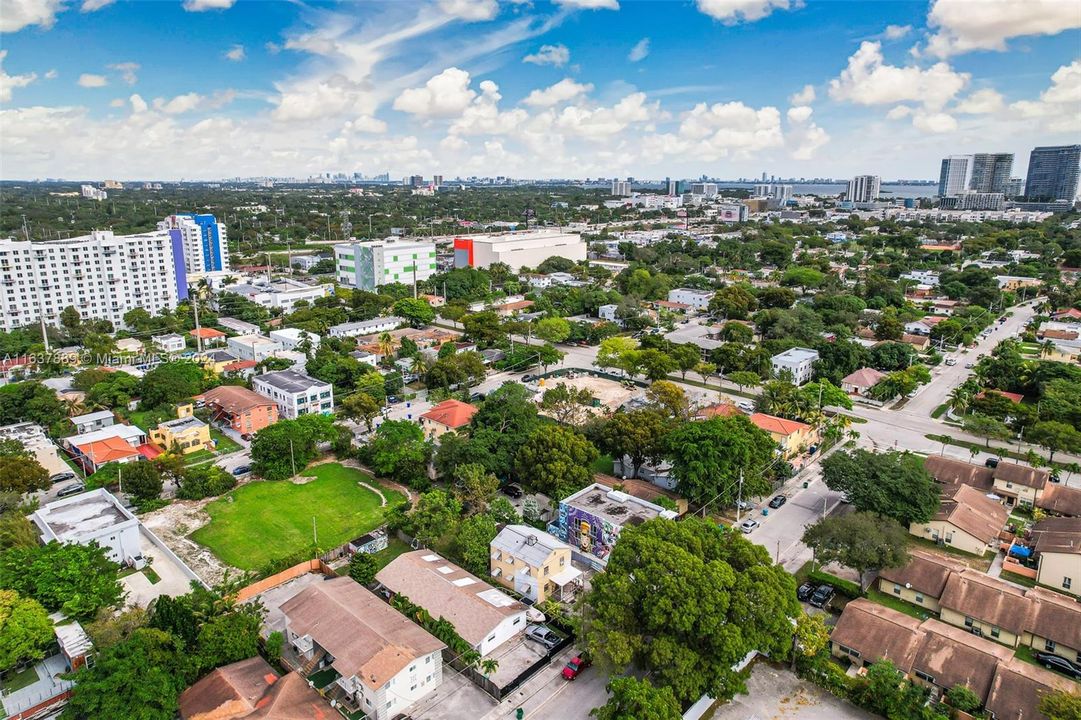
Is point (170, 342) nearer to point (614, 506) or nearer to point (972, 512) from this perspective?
point (614, 506)

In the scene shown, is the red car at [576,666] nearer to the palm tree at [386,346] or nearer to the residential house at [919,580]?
the residential house at [919,580]

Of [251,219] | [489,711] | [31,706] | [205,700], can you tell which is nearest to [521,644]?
[489,711]

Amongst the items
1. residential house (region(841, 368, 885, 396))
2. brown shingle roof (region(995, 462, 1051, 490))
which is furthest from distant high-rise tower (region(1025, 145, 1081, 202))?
brown shingle roof (region(995, 462, 1051, 490))

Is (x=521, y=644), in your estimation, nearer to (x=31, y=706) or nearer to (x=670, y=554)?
(x=670, y=554)

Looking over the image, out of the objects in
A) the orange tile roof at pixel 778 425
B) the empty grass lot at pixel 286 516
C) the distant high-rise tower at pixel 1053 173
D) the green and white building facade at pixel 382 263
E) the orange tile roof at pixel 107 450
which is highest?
the distant high-rise tower at pixel 1053 173

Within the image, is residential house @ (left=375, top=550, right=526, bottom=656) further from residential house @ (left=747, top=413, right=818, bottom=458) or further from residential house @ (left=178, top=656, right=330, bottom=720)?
residential house @ (left=747, top=413, right=818, bottom=458)

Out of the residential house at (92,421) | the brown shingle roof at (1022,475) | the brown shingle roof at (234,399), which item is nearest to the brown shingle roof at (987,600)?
the brown shingle roof at (1022,475)

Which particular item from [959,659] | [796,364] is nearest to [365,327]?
[796,364]

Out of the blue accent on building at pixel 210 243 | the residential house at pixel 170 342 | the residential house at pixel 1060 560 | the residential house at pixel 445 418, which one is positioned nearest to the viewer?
the residential house at pixel 1060 560
